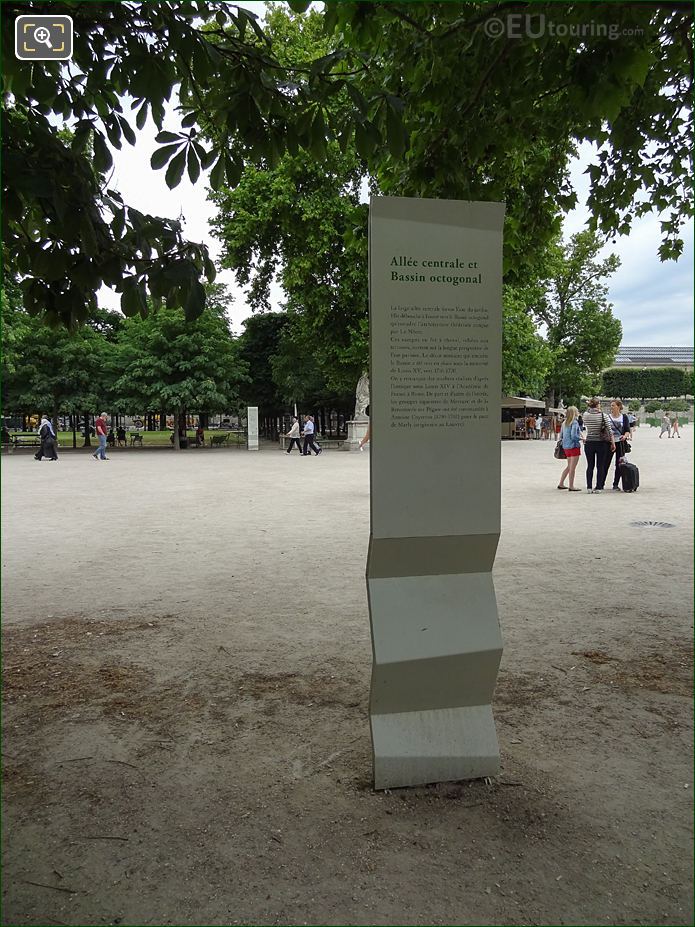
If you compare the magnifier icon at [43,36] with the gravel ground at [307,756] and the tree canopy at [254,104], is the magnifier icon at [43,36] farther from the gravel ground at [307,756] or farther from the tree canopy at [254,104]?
the gravel ground at [307,756]

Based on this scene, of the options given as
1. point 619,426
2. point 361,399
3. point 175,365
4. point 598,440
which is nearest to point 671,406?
point 361,399

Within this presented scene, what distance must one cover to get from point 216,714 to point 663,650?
3235 mm

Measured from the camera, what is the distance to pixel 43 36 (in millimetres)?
3379

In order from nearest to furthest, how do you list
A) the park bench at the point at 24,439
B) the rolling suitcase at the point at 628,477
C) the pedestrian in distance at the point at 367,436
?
the pedestrian in distance at the point at 367,436 → the rolling suitcase at the point at 628,477 → the park bench at the point at 24,439

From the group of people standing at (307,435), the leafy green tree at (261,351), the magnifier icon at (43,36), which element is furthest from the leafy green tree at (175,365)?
the magnifier icon at (43,36)

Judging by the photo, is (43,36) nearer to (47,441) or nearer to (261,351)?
(47,441)

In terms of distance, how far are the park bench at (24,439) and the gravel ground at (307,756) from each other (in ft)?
111

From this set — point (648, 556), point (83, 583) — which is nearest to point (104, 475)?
point (83, 583)

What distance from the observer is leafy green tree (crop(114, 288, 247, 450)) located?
3669 cm

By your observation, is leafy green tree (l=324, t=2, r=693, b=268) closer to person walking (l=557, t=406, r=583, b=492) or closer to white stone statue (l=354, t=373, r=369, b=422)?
person walking (l=557, t=406, r=583, b=492)

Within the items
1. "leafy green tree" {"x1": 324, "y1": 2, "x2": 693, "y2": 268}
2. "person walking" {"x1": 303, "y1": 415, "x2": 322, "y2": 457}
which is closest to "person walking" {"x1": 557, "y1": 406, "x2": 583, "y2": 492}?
"leafy green tree" {"x1": 324, "y1": 2, "x2": 693, "y2": 268}

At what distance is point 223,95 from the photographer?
3926 mm

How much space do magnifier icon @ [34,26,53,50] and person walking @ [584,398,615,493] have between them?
11.5m

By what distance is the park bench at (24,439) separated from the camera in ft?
126
